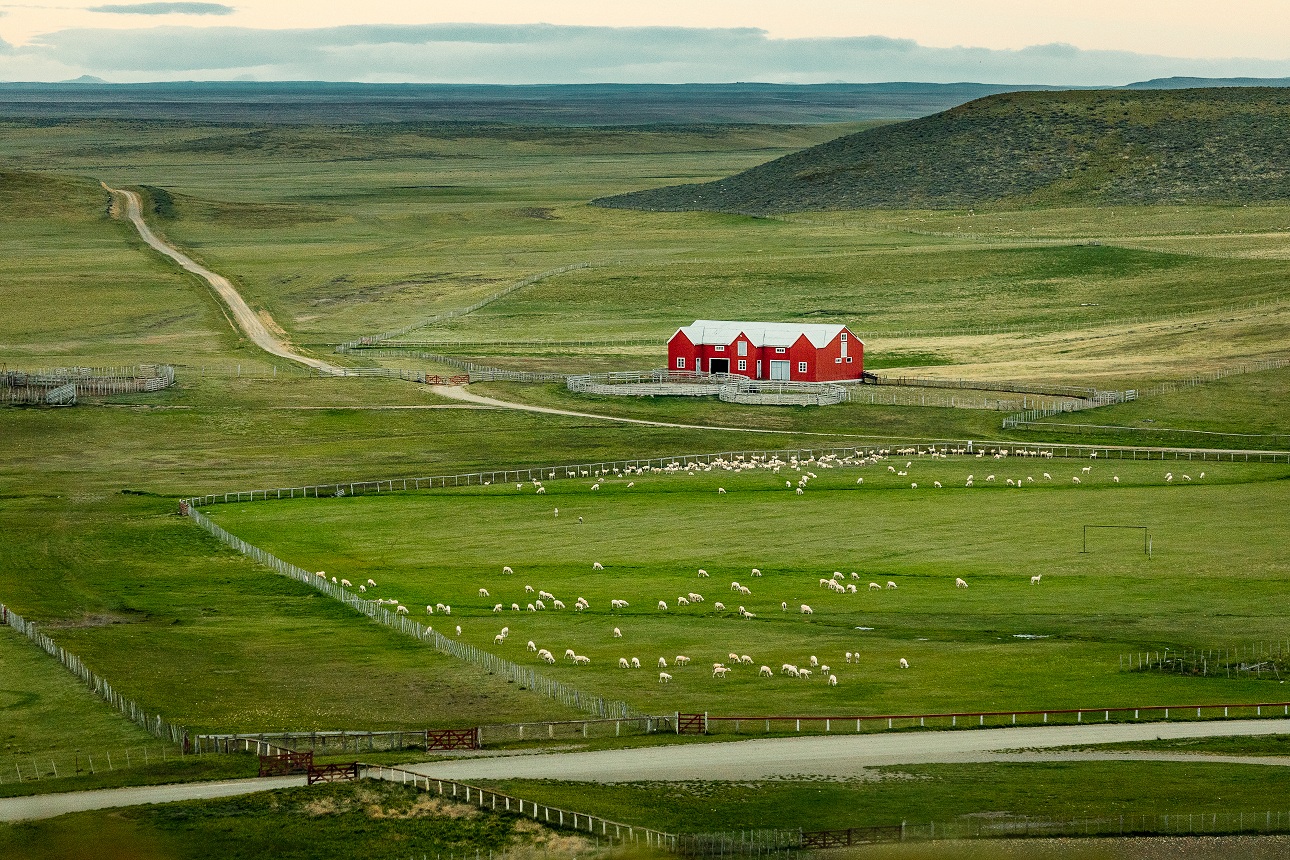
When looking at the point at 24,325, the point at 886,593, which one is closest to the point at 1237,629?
the point at 886,593

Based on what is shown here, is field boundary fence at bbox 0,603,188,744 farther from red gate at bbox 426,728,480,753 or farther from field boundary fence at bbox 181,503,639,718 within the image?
field boundary fence at bbox 181,503,639,718

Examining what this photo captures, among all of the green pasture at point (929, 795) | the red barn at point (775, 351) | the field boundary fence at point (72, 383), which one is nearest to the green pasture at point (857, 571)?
the green pasture at point (929, 795)

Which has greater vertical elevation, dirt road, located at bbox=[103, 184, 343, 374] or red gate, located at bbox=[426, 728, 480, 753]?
dirt road, located at bbox=[103, 184, 343, 374]

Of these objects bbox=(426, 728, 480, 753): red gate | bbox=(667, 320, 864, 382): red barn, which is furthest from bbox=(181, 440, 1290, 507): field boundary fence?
bbox=(426, 728, 480, 753): red gate

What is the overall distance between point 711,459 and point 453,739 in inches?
1803

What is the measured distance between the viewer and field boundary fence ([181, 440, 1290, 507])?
88.4 meters

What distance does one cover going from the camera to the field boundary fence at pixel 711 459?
88375mm

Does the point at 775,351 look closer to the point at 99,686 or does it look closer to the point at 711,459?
the point at 711,459

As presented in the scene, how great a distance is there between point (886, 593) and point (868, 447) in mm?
29923

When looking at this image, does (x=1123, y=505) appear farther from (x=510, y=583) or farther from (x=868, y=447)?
(x=510, y=583)

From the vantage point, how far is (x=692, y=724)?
166 ft

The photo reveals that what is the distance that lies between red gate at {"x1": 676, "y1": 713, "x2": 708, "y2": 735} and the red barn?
220 feet

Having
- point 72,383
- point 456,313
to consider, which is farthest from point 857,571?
point 456,313

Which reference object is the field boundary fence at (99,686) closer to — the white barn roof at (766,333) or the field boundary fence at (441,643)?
the field boundary fence at (441,643)
